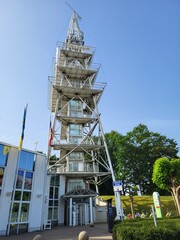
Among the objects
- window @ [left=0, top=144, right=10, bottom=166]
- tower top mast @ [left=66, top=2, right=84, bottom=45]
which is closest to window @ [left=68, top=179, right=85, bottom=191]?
window @ [left=0, top=144, right=10, bottom=166]

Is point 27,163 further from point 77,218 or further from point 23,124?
point 77,218

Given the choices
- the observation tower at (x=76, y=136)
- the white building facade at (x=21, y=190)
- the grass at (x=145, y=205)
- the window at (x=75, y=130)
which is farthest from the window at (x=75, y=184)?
the grass at (x=145, y=205)

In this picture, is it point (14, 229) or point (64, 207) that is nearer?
point (14, 229)

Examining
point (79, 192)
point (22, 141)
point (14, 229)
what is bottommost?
point (14, 229)

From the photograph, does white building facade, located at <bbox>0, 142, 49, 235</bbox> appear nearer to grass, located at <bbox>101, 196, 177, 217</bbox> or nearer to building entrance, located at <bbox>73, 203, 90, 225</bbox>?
building entrance, located at <bbox>73, 203, 90, 225</bbox>

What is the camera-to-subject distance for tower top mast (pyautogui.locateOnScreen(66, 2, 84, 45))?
3391 cm

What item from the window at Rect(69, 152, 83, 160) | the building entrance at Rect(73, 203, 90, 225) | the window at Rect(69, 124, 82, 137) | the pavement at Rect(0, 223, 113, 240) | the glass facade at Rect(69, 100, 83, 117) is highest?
the glass facade at Rect(69, 100, 83, 117)

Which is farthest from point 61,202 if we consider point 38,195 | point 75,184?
point 38,195

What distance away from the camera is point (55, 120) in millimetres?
23344

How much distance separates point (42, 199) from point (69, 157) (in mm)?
6606

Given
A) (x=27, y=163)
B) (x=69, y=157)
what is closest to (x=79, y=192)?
(x=69, y=157)

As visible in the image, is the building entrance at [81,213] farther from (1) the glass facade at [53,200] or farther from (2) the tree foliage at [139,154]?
(2) the tree foliage at [139,154]

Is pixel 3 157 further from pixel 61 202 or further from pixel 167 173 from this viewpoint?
pixel 167 173

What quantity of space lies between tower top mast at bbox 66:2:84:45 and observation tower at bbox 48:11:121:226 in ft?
13.9
